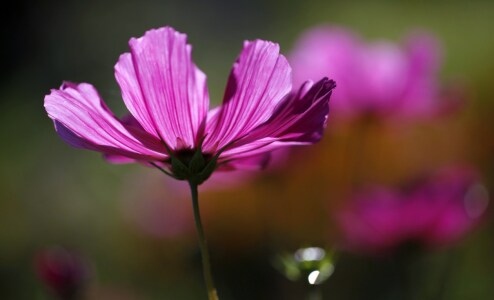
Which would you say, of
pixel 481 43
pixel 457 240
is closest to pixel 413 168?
pixel 457 240

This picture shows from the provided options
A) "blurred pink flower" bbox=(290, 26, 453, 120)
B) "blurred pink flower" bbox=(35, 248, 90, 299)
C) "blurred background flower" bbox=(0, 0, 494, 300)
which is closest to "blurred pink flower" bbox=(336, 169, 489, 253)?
"blurred background flower" bbox=(0, 0, 494, 300)

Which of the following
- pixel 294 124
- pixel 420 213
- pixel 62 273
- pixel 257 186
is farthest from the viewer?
pixel 257 186

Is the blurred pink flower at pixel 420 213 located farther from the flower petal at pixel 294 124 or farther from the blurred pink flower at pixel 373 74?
the flower petal at pixel 294 124

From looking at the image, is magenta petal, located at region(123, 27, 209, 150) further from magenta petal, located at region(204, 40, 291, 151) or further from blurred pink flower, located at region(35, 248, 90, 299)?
blurred pink flower, located at region(35, 248, 90, 299)

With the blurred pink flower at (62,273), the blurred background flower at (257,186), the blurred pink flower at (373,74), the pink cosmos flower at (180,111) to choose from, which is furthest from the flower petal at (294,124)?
the blurred pink flower at (373,74)

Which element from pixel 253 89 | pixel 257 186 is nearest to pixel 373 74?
pixel 257 186

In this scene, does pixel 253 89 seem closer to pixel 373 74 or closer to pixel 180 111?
pixel 180 111
